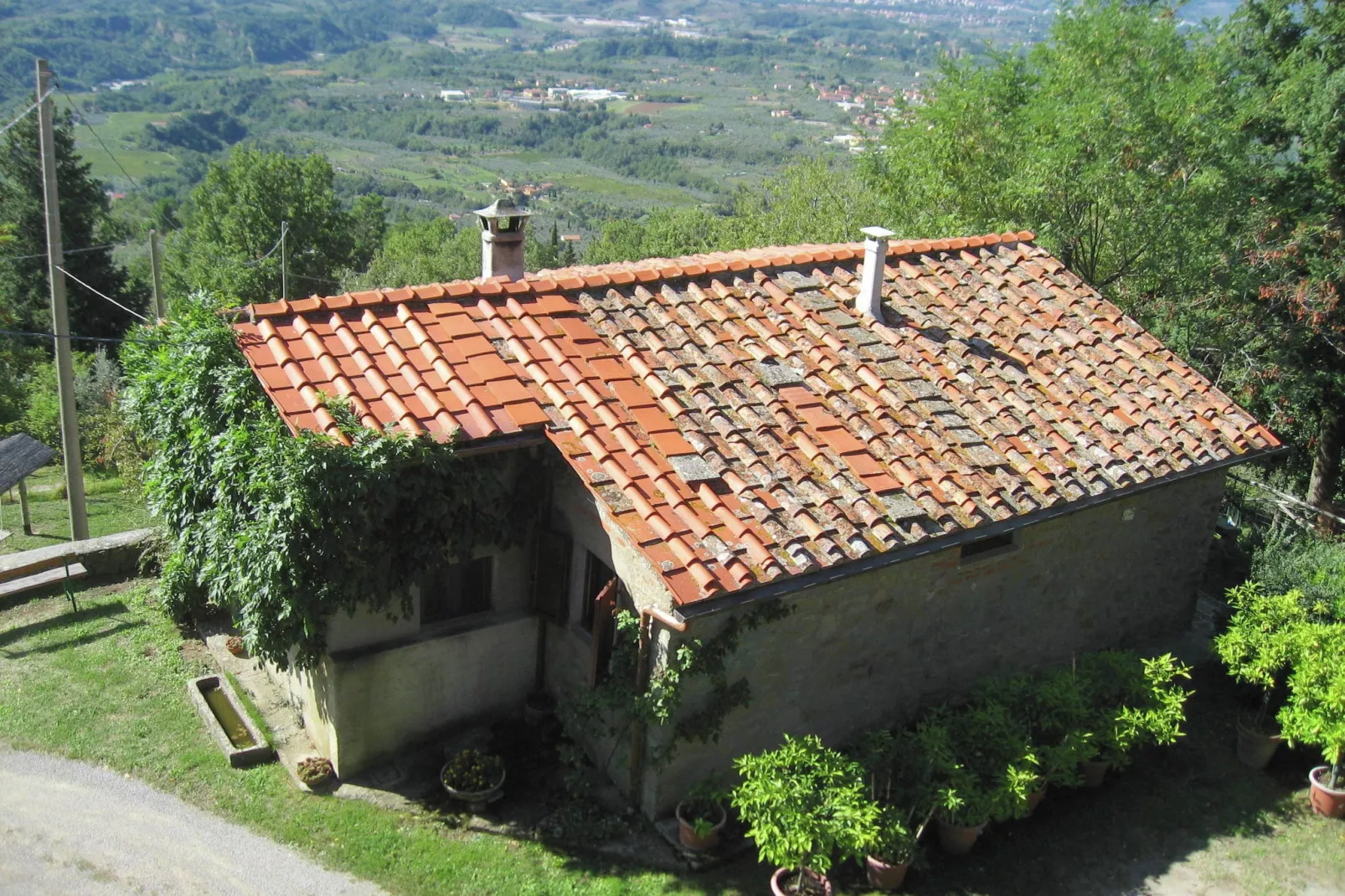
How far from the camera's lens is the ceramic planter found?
930 centimetres

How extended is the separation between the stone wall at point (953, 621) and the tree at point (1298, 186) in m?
7.91

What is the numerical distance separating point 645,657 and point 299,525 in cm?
308

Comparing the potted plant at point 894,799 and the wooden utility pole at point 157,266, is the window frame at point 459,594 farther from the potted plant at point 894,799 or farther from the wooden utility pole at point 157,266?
the wooden utility pole at point 157,266

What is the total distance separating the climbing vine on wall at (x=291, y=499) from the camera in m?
8.36

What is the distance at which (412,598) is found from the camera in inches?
377

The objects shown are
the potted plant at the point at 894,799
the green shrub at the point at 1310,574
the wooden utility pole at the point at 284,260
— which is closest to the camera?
the potted plant at the point at 894,799

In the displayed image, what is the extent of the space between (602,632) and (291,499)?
3.02 metres

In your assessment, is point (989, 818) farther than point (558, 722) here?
No

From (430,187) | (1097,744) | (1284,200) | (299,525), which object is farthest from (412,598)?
(430,187)

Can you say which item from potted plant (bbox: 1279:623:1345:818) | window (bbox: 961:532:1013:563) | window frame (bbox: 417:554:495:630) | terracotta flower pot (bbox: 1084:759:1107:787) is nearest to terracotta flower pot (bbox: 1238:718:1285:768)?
potted plant (bbox: 1279:623:1345:818)

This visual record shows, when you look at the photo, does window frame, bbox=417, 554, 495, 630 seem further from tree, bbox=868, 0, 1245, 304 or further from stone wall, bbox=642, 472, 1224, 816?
tree, bbox=868, 0, 1245, 304

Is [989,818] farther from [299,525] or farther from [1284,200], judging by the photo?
[1284,200]

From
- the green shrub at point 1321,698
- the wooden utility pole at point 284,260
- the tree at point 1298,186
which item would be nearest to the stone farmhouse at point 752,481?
the green shrub at point 1321,698

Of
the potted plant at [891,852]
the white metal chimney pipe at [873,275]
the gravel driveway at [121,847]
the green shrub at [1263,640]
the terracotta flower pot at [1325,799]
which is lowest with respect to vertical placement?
→ the gravel driveway at [121,847]
